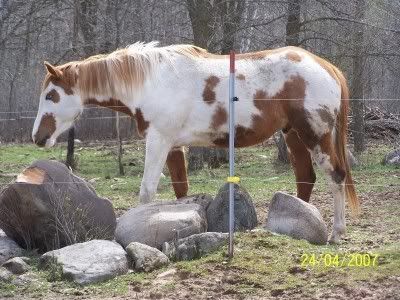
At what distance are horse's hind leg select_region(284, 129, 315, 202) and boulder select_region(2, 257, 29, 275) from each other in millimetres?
3058

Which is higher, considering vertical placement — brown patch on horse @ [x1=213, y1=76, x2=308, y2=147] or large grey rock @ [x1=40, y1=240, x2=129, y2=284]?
brown patch on horse @ [x1=213, y1=76, x2=308, y2=147]

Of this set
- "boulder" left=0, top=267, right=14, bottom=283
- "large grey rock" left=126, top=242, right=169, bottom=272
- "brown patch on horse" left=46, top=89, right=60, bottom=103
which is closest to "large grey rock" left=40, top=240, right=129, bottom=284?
"large grey rock" left=126, top=242, right=169, bottom=272

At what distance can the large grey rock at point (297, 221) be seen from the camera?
650 cm

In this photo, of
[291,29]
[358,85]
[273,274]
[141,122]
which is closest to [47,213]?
[141,122]

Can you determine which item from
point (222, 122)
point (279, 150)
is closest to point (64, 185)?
point (222, 122)

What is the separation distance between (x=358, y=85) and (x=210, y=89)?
30.3 feet

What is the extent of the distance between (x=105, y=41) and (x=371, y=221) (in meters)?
7.95

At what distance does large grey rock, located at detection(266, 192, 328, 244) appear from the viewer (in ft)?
21.3

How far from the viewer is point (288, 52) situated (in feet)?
23.7

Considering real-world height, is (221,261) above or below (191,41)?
below

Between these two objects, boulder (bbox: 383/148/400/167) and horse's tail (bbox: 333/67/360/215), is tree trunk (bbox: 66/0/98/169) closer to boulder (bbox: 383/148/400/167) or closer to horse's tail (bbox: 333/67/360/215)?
boulder (bbox: 383/148/400/167)

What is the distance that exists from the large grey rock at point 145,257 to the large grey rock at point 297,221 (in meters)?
1.24

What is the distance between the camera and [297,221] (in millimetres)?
6523

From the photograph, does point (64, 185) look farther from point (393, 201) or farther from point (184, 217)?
point (393, 201)
